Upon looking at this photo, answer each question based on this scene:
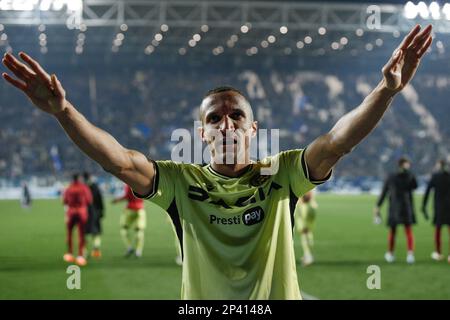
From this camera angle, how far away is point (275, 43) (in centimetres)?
3716

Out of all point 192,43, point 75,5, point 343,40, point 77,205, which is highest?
point 343,40

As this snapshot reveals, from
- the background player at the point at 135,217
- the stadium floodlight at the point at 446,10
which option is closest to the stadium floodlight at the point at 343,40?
the stadium floodlight at the point at 446,10

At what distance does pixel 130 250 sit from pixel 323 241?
5219 mm

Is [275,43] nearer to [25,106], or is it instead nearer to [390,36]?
[390,36]

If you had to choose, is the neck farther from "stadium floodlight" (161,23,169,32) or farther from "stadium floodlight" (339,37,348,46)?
"stadium floodlight" (339,37,348,46)

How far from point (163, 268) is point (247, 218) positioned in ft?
28.0

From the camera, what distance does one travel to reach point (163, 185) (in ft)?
9.41

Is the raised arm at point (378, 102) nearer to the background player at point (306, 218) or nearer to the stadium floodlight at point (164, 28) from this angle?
the background player at point (306, 218)

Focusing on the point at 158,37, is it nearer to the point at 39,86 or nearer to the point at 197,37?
the point at 197,37

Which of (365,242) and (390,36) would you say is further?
(390,36)

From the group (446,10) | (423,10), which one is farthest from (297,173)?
(446,10)

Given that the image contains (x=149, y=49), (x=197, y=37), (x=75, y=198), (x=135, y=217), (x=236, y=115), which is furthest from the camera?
(x=149, y=49)
